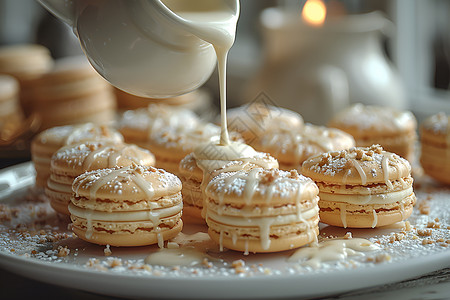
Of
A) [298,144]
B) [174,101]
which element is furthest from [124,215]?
[174,101]

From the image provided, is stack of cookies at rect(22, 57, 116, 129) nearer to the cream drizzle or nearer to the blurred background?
the blurred background

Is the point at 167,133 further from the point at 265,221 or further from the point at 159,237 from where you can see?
the point at 265,221

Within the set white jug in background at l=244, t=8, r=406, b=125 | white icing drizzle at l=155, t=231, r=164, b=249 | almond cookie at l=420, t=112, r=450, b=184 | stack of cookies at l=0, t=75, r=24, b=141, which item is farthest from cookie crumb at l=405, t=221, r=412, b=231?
stack of cookies at l=0, t=75, r=24, b=141

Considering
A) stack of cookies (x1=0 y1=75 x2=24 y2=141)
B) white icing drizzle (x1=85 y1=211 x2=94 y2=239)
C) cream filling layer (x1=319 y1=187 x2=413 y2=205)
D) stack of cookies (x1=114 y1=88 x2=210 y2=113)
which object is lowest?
stack of cookies (x1=114 y1=88 x2=210 y2=113)

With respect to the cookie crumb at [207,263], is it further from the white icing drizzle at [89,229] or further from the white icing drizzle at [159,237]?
the white icing drizzle at [89,229]

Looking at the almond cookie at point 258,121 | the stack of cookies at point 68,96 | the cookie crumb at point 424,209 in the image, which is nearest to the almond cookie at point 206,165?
the almond cookie at point 258,121

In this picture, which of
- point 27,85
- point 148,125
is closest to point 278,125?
point 148,125
